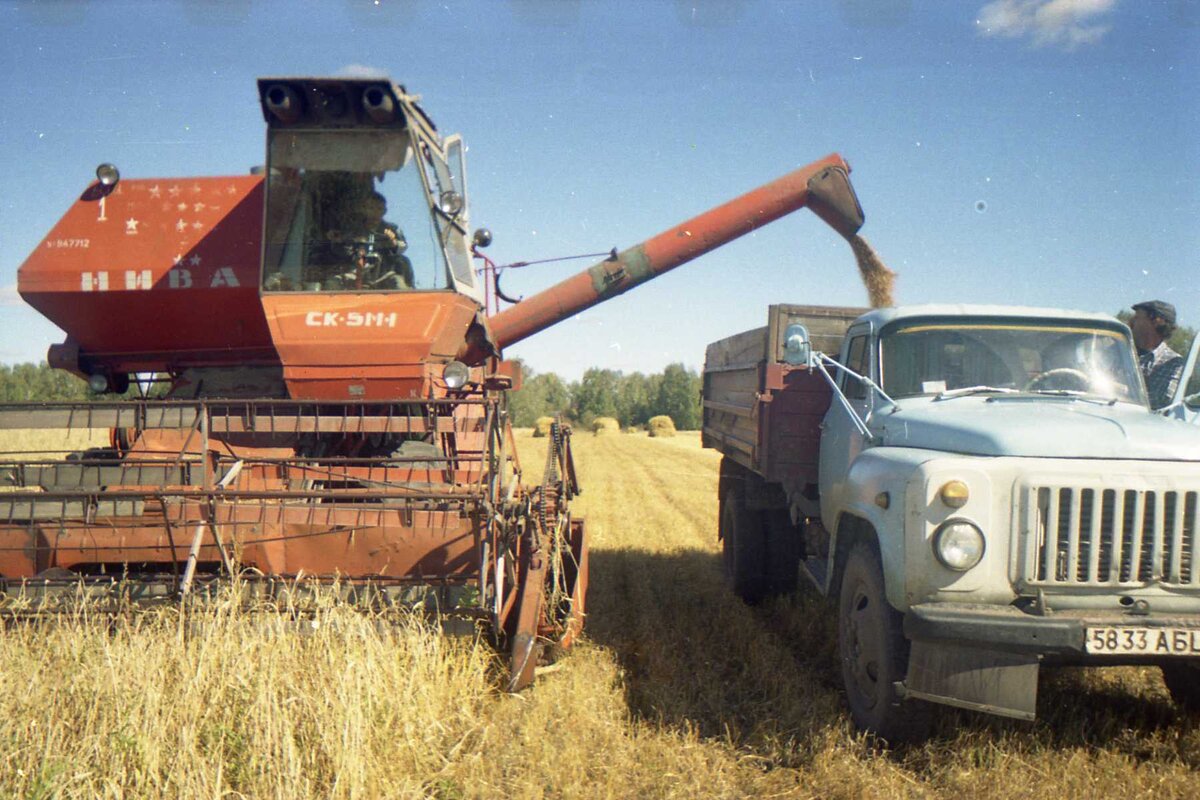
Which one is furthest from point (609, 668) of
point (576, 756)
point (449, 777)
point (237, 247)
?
point (237, 247)

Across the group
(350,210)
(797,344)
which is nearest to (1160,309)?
(797,344)

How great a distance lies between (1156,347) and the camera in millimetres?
6039

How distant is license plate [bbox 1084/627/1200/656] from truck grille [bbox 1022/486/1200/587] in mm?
240

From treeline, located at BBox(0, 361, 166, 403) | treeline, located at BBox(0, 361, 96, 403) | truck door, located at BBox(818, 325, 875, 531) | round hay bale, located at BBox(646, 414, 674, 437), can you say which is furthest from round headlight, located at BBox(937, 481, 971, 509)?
treeline, located at BBox(0, 361, 96, 403)

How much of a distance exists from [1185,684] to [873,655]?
169 cm

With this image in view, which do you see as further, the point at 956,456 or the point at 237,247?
the point at 237,247

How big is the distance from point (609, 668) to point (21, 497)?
3260 millimetres

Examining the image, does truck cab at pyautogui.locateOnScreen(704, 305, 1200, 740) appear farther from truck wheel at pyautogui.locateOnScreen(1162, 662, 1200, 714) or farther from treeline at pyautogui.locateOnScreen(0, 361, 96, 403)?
treeline at pyautogui.locateOnScreen(0, 361, 96, 403)

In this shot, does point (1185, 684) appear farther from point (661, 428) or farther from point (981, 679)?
point (661, 428)

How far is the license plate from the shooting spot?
10.9 ft

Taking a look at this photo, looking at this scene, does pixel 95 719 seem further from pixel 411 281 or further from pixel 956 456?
pixel 956 456

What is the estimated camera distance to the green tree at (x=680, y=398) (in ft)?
184

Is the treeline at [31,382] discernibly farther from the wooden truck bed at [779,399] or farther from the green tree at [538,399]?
the wooden truck bed at [779,399]

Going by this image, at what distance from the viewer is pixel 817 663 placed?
211 inches
